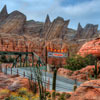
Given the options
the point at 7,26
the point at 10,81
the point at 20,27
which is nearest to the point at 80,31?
the point at 20,27

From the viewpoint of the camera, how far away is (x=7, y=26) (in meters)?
57.8

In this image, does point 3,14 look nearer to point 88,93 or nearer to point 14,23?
point 14,23

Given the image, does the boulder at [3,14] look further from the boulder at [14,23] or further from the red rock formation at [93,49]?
the red rock formation at [93,49]

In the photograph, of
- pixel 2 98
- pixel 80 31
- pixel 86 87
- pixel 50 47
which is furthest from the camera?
pixel 80 31

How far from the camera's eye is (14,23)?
59562mm

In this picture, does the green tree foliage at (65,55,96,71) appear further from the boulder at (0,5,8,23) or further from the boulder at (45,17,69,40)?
the boulder at (0,5,8,23)

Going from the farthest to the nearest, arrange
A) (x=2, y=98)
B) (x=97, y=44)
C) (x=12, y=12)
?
1. (x=12, y=12)
2. (x=97, y=44)
3. (x=2, y=98)

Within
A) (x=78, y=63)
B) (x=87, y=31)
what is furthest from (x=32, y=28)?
(x=78, y=63)

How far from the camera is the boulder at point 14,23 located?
57.4 metres

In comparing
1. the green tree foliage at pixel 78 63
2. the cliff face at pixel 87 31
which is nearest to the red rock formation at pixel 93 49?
the green tree foliage at pixel 78 63

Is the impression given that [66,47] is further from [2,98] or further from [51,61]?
[2,98]

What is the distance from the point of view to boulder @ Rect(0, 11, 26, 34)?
5738cm

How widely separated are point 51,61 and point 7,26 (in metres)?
32.3

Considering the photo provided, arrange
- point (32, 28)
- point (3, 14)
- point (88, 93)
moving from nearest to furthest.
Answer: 1. point (88, 93)
2. point (3, 14)
3. point (32, 28)
